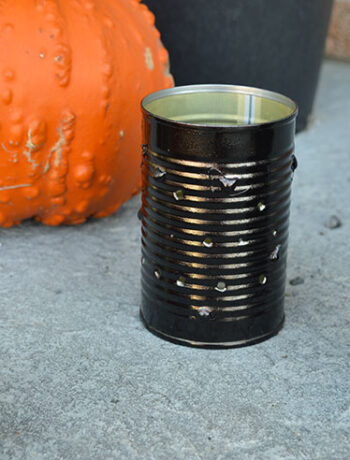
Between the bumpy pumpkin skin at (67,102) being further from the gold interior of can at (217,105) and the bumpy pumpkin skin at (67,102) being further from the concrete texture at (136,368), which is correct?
the gold interior of can at (217,105)

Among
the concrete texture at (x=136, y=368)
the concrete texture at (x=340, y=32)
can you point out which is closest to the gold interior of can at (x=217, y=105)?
the concrete texture at (x=136, y=368)

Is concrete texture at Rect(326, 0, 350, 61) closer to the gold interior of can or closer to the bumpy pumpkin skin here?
the bumpy pumpkin skin

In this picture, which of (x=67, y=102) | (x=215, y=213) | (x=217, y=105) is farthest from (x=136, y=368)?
(x=67, y=102)

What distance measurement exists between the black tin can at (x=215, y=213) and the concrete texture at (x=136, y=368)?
0.09 metres

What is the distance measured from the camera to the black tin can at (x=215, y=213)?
5.41 ft

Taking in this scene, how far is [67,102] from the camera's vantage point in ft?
6.99

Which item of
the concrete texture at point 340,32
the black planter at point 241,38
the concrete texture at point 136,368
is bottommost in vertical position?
the concrete texture at point 136,368

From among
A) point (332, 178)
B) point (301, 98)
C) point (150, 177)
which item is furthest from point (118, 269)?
point (301, 98)

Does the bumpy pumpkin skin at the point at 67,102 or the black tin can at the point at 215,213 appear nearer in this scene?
the black tin can at the point at 215,213

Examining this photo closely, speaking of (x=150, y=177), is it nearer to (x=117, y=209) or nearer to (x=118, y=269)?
(x=118, y=269)

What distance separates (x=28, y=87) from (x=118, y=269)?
1.95 ft

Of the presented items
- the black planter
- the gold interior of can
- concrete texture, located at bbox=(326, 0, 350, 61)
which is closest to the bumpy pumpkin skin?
the gold interior of can

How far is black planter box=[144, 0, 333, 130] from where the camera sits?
9.57 ft

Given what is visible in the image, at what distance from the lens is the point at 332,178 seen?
115 inches
